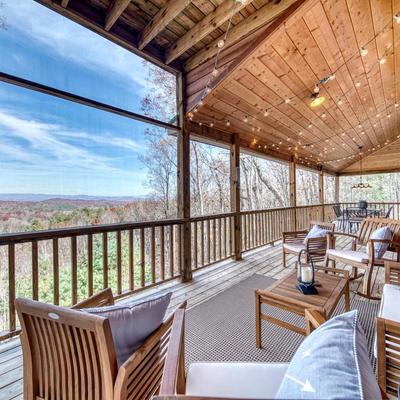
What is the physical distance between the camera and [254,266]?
162 inches

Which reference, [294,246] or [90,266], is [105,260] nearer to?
[90,266]

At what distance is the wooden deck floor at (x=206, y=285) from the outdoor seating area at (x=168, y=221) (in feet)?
0.07

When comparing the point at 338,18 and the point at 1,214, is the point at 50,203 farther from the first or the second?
the point at 338,18

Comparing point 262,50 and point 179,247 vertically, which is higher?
point 262,50

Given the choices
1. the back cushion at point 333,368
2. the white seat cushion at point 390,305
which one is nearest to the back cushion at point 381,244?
the white seat cushion at point 390,305

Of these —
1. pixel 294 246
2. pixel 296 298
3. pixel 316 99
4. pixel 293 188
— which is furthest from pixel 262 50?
pixel 293 188

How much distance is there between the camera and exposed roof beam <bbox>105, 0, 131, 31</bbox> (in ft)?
7.56

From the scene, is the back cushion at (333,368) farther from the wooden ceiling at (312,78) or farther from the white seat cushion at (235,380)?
the wooden ceiling at (312,78)

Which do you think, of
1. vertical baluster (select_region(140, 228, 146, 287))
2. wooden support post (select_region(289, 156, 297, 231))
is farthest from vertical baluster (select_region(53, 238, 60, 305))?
wooden support post (select_region(289, 156, 297, 231))

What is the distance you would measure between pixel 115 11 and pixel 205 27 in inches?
38.6

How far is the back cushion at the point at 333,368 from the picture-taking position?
0.52 m

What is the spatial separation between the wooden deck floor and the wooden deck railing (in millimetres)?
140

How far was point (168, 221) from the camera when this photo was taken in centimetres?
320

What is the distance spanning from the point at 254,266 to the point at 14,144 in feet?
12.3
